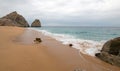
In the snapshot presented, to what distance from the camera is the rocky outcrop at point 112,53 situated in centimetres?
750

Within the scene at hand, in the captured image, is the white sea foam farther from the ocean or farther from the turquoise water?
the turquoise water

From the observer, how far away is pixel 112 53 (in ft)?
28.3

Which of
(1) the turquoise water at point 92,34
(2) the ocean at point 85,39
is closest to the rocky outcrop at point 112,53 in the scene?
(2) the ocean at point 85,39

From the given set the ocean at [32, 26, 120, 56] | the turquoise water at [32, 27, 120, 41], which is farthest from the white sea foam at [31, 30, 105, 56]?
the turquoise water at [32, 27, 120, 41]

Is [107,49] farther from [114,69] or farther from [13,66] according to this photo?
Result: [13,66]

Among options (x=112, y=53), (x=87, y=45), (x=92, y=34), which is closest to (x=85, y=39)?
(x=87, y=45)

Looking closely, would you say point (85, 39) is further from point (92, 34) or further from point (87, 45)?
point (92, 34)

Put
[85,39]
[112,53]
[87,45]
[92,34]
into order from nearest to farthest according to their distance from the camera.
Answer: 1. [112,53]
2. [87,45]
3. [85,39]
4. [92,34]

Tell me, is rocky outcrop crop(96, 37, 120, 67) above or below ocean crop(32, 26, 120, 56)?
above

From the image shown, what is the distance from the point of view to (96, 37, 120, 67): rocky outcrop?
750 cm

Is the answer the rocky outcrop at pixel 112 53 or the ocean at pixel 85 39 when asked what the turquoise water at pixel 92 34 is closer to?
the ocean at pixel 85 39

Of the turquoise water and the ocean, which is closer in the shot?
the ocean

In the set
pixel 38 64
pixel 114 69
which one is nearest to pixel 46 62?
pixel 38 64

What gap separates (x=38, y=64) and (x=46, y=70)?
0.66 meters
